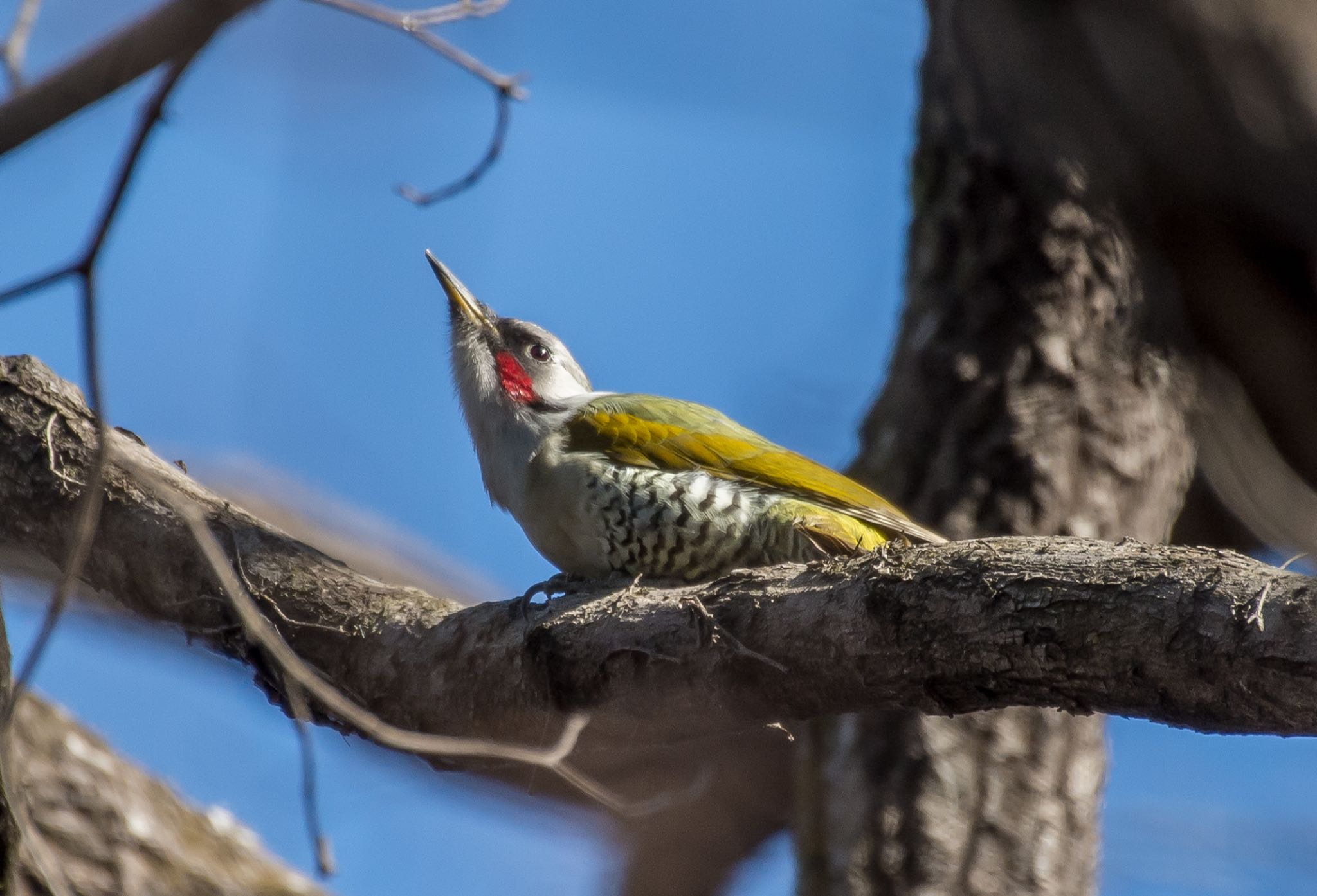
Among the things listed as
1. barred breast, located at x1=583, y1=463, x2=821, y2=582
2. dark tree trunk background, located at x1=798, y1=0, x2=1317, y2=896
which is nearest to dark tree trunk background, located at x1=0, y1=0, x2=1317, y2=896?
dark tree trunk background, located at x1=798, y1=0, x2=1317, y2=896

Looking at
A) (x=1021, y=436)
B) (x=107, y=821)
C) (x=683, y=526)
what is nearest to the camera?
(x=683, y=526)

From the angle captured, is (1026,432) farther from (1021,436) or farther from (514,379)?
(514,379)

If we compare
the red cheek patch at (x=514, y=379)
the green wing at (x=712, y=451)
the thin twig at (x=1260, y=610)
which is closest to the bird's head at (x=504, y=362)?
the red cheek patch at (x=514, y=379)

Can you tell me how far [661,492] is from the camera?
4387mm

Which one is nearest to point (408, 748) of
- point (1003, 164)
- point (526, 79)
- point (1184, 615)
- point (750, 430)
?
point (1184, 615)

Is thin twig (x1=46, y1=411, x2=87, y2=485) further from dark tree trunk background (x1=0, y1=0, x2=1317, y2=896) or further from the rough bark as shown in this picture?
dark tree trunk background (x1=0, y1=0, x2=1317, y2=896)

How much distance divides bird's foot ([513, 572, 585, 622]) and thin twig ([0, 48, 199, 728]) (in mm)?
1768

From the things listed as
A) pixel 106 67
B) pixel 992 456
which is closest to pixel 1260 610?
pixel 106 67

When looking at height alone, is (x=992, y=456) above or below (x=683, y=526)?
above

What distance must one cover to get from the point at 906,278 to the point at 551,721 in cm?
371

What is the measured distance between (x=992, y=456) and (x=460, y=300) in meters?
2.48

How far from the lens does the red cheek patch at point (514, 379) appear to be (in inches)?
205

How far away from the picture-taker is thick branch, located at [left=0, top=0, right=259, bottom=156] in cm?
184

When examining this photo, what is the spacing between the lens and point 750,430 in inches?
195
